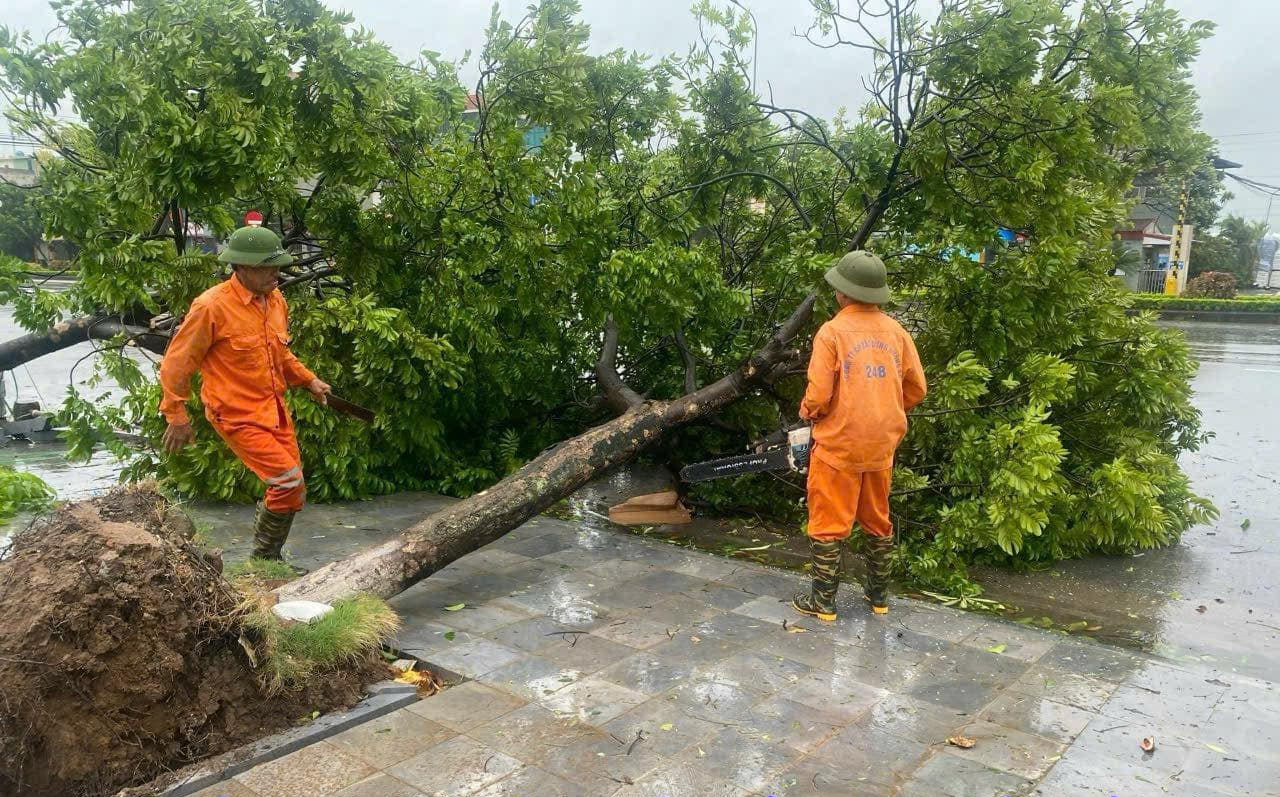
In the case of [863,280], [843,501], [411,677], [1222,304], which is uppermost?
[863,280]

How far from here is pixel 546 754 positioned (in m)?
3.26

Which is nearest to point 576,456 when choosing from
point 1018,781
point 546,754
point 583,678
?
point 583,678

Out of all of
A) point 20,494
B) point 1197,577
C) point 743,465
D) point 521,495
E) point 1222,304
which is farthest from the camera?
point 1222,304

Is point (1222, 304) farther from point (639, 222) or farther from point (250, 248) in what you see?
point (250, 248)

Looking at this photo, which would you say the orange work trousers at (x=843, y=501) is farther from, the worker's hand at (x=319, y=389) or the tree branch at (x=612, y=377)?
the worker's hand at (x=319, y=389)

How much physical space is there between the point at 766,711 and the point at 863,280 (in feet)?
6.90

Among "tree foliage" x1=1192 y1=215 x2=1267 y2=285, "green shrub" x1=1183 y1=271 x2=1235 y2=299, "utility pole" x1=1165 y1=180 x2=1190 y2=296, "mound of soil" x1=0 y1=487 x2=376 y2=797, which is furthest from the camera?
"tree foliage" x1=1192 y1=215 x2=1267 y2=285

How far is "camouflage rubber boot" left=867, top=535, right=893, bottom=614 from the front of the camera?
4.75 m

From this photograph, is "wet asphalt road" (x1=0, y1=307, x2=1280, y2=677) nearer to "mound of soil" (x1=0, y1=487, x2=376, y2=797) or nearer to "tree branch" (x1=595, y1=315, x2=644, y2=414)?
"tree branch" (x1=595, y1=315, x2=644, y2=414)

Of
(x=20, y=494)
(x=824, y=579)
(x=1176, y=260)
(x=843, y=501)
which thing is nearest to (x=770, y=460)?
(x=843, y=501)

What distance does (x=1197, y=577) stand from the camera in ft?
18.3

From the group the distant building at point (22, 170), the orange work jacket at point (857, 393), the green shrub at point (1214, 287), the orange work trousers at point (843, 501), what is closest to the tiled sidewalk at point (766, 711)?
the orange work trousers at point (843, 501)

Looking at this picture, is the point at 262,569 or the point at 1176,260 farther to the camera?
the point at 1176,260

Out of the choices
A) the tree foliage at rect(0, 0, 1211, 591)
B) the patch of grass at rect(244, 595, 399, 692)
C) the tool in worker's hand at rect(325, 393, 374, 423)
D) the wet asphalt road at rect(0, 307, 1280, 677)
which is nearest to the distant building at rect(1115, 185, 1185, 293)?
the wet asphalt road at rect(0, 307, 1280, 677)
